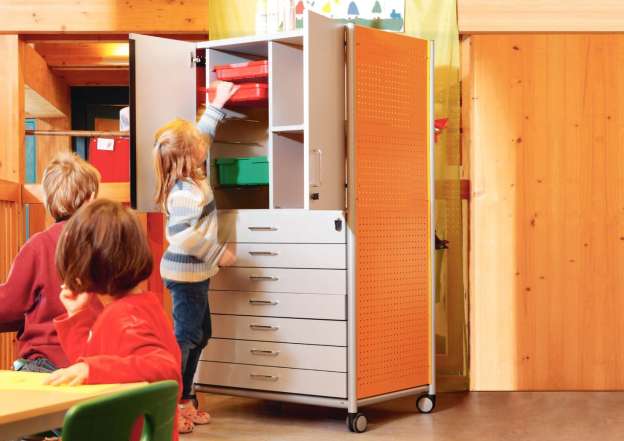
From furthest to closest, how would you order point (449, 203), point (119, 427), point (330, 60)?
point (449, 203), point (330, 60), point (119, 427)

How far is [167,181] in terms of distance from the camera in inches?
159

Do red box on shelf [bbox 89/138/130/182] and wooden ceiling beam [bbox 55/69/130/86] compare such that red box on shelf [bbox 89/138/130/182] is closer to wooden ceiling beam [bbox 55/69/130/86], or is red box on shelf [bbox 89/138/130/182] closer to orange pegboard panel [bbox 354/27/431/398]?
wooden ceiling beam [bbox 55/69/130/86]

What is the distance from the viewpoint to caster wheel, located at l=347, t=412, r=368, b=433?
4039 millimetres

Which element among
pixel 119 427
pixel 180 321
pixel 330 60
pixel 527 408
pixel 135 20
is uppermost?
pixel 135 20

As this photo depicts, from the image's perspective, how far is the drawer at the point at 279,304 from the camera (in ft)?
13.5

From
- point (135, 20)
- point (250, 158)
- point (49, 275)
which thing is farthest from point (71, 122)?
point (49, 275)

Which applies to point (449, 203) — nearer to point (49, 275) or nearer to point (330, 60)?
point (330, 60)

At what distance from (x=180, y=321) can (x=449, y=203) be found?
1677 millimetres

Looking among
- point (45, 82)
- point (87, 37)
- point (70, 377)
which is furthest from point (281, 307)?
point (45, 82)

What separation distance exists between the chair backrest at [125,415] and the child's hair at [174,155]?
2.49m

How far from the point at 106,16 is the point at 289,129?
4.98 feet

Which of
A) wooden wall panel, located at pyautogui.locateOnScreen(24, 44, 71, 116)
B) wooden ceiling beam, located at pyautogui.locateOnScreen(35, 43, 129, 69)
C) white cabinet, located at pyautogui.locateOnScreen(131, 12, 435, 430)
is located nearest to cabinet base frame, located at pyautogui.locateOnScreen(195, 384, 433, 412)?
white cabinet, located at pyautogui.locateOnScreen(131, 12, 435, 430)

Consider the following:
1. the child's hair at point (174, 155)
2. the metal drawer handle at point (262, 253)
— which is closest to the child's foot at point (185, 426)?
the metal drawer handle at point (262, 253)

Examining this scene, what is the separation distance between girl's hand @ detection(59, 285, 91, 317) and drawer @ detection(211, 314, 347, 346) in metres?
2.25
